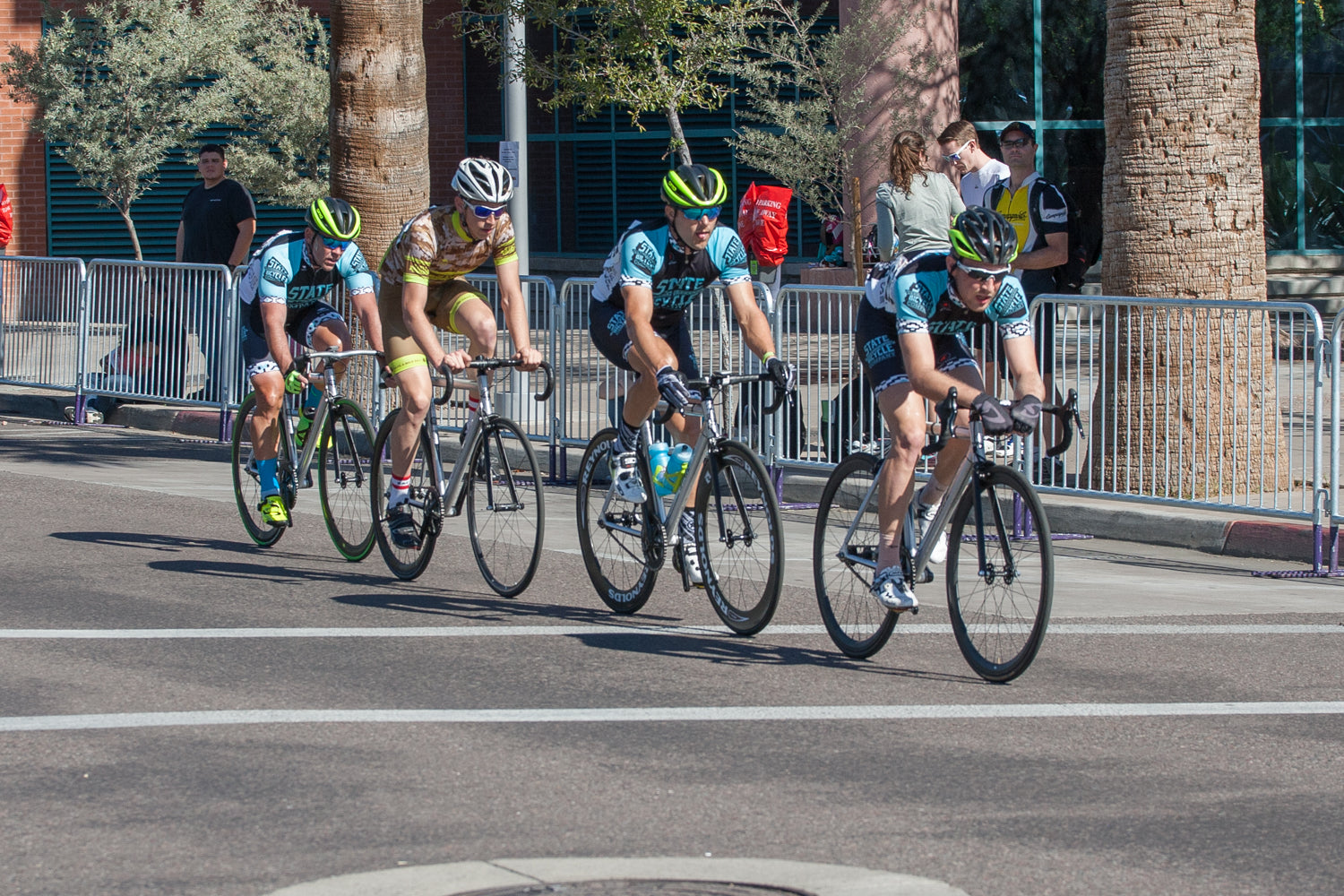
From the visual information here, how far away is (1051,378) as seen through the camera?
10719mm

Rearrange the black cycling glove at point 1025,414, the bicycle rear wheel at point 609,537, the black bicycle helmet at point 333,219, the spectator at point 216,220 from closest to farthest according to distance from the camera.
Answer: the black cycling glove at point 1025,414
the bicycle rear wheel at point 609,537
the black bicycle helmet at point 333,219
the spectator at point 216,220

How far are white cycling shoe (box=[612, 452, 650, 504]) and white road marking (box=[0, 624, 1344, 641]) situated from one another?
569 millimetres

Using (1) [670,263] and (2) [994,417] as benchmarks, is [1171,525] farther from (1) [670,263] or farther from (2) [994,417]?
(2) [994,417]

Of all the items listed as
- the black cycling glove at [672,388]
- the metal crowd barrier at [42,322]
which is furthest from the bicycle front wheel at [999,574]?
the metal crowd barrier at [42,322]

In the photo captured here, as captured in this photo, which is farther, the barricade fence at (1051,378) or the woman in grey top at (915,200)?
the woman in grey top at (915,200)

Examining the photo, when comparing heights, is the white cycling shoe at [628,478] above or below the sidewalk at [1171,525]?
above

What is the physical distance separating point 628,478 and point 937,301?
5.53ft

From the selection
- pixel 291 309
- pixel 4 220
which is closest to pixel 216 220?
pixel 4 220

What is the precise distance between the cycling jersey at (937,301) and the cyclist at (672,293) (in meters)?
0.57

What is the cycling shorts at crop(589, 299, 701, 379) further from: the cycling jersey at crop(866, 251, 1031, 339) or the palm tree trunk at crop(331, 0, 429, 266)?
the palm tree trunk at crop(331, 0, 429, 266)

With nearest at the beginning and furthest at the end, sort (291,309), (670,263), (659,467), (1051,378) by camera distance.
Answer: (670,263), (659,467), (291,309), (1051,378)

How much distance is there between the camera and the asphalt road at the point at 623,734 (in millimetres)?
4875

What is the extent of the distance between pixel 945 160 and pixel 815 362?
157 cm

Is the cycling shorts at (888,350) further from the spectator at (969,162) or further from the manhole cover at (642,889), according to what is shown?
the spectator at (969,162)
